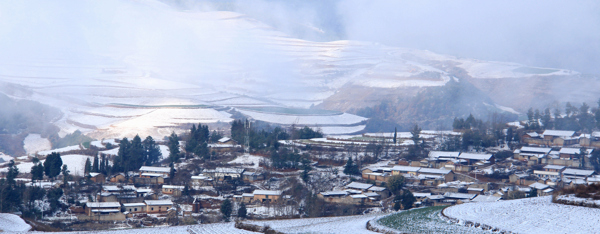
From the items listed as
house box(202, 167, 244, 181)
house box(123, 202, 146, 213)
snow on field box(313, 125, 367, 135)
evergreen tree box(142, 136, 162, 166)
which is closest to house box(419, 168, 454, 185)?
house box(202, 167, 244, 181)

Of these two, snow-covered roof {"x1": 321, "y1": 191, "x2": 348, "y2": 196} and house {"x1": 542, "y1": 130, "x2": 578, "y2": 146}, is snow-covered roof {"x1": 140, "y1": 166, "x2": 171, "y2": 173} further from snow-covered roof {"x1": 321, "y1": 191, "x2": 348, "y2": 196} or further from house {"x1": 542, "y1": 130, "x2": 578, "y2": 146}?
house {"x1": 542, "y1": 130, "x2": 578, "y2": 146}

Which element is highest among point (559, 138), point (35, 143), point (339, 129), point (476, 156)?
point (339, 129)

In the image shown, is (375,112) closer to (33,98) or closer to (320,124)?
(320,124)

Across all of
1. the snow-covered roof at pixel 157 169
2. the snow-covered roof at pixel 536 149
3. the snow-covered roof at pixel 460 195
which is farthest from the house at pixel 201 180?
the snow-covered roof at pixel 536 149

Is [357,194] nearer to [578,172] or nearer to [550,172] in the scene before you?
[550,172]

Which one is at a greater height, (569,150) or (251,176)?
(569,150)

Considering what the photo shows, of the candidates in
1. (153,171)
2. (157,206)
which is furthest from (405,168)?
(157,206)

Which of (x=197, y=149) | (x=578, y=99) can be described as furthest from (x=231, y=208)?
(x=578, y=99)
